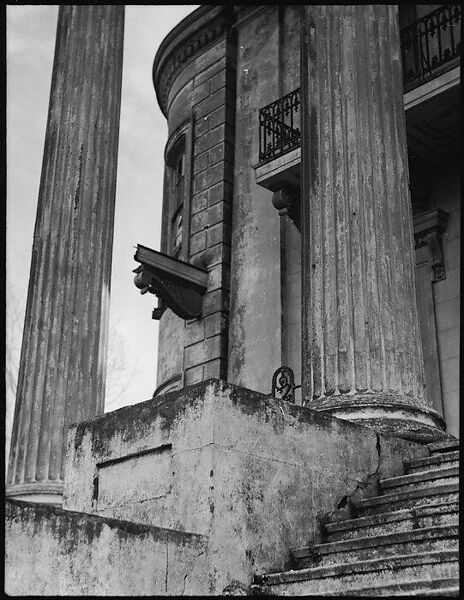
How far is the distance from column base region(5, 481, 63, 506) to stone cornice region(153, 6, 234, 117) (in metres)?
11.1

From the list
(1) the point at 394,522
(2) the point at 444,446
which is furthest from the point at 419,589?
(2) the point at 444,446

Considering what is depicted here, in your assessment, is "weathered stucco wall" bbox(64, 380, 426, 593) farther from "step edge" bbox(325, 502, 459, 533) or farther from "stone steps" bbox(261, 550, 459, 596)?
"stone steps" bbox(261, 550, 459, 596)

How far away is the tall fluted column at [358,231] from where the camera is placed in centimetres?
804

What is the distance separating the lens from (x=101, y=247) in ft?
41.6

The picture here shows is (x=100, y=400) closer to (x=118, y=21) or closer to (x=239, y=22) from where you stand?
(x=118, y=21)

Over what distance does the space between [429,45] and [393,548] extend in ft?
35.6

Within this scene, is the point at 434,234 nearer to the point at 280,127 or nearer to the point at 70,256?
the point at 280,127

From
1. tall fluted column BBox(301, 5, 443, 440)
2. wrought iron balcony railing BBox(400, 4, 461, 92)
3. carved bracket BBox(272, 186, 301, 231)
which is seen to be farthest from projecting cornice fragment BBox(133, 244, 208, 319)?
tall fluted column BBox(301, 5, 443, 440)

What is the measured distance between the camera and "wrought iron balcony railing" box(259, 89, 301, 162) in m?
15.6

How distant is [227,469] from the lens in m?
6.18

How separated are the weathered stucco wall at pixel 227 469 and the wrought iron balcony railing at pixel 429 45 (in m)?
7.47

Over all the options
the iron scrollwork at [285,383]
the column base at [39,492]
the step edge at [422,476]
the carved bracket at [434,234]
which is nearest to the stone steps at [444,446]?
the step edge at [422,476]

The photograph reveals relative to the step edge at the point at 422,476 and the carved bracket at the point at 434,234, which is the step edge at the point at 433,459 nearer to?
the step edge at the point at 422,476

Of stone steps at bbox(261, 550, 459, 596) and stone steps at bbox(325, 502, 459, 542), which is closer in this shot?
stone steps at bbox(261, 550, 459, 596)
